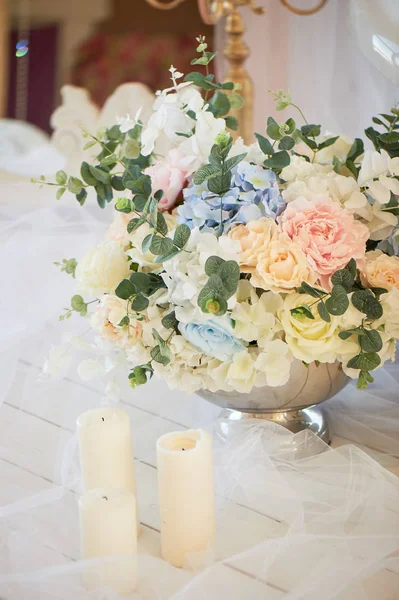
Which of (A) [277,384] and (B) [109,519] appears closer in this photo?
(B) [109,519]

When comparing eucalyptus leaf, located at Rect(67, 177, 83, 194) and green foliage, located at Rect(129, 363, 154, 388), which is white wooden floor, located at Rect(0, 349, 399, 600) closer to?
green foliage, located at Rect(129, 363, 154, 388)

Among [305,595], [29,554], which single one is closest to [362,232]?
[305,595]

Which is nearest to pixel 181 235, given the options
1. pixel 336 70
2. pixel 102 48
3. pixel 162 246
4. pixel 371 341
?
pixel 162 246

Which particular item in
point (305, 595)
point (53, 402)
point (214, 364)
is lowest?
point (53, 402)

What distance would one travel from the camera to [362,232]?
882 millimetres

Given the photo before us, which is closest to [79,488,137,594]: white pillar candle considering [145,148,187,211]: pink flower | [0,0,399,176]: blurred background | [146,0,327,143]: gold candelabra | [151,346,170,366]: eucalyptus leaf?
[151,346,170,366]: eucalyptus leaf

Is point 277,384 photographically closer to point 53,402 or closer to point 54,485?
point 54,485

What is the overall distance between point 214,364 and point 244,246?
14 centimetres

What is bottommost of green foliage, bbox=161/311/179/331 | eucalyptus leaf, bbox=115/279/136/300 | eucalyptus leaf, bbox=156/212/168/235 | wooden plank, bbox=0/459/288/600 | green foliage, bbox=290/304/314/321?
wooden plank, bbox=0/459/288/600

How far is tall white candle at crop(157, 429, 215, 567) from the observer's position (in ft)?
2.56

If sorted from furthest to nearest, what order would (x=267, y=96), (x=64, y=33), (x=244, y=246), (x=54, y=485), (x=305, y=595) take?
(x=64, y=33) < (x=267, y=96) < (x=54, y=485) < (x=244, y=246) < (x=305, y=595)

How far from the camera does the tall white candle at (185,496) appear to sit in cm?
78

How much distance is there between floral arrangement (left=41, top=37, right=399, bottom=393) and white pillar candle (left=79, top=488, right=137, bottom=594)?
0.19 meters

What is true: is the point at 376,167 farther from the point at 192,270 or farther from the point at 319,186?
the point at 192,270
